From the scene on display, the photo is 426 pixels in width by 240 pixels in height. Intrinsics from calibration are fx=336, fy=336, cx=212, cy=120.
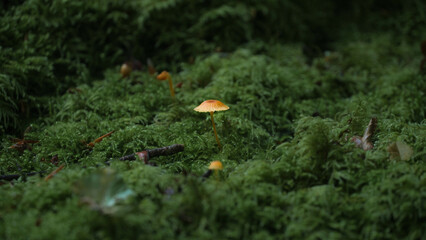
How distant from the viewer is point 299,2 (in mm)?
4848

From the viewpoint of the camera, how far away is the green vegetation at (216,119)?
1547 mm

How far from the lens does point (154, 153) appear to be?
220 cm

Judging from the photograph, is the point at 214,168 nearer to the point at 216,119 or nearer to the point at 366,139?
the point at 216,119

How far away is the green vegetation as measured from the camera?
5.08ft

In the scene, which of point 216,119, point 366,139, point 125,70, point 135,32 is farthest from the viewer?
point 135,32

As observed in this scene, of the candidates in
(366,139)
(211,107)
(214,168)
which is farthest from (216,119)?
(366,139)

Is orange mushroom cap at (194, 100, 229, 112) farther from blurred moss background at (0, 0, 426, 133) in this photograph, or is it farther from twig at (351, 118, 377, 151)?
blurred moss background at (0, 0, 426, 133)

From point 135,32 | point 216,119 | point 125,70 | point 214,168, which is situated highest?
point 135,32

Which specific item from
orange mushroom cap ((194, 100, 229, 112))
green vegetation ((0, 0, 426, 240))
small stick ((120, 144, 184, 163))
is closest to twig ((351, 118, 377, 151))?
green vegetation ((0, 0, 426, 240))

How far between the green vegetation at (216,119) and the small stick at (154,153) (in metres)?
0.09

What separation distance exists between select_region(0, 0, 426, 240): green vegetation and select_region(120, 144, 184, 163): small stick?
0.30ft

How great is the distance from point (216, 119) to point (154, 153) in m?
0.70

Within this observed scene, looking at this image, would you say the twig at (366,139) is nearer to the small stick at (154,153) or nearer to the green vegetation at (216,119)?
the green vegetation at (216,119)

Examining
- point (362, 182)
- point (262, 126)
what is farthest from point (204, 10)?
point (362, 182)
